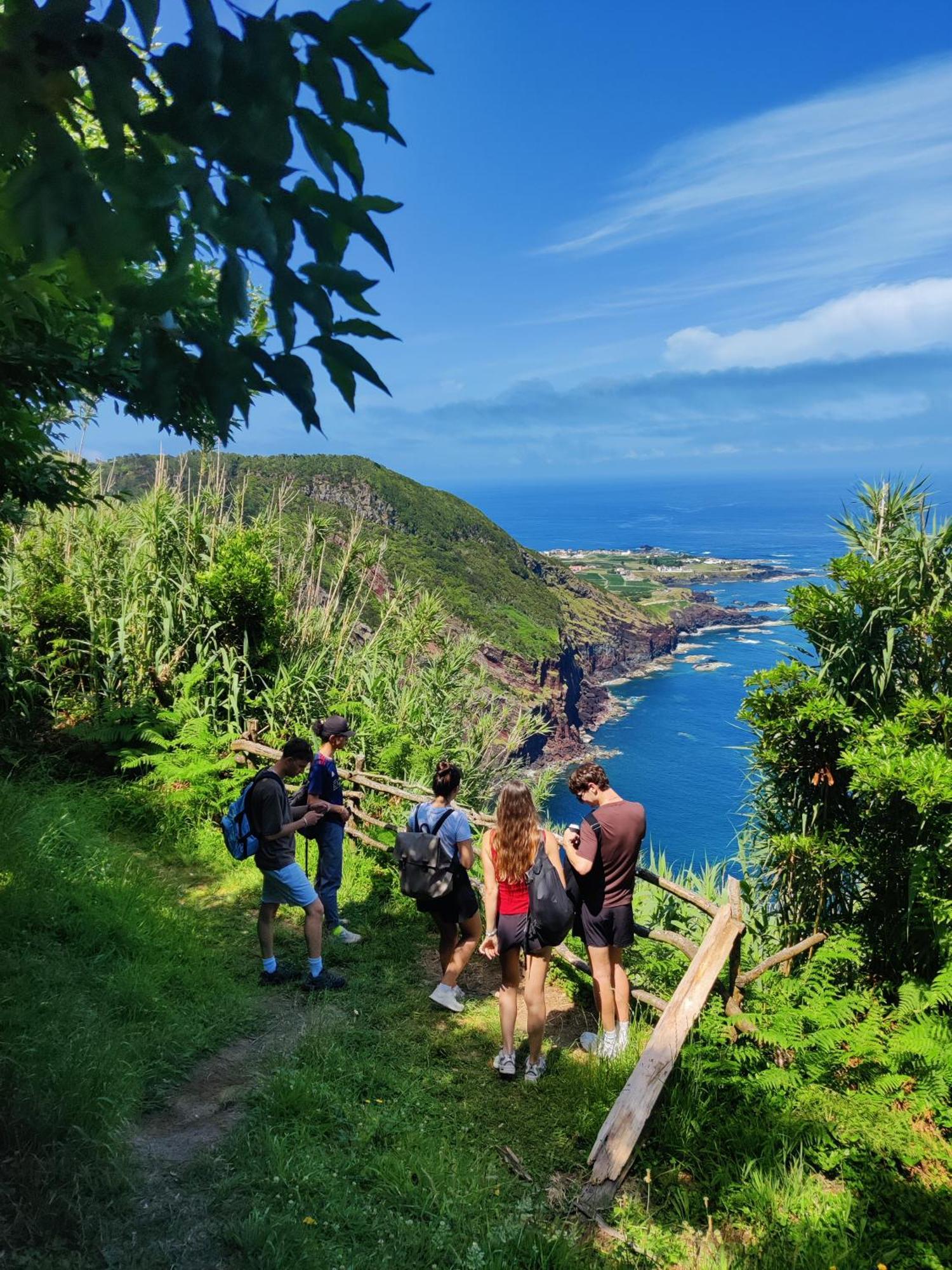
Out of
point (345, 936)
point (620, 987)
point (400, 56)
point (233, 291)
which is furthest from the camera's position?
point (345, 936)

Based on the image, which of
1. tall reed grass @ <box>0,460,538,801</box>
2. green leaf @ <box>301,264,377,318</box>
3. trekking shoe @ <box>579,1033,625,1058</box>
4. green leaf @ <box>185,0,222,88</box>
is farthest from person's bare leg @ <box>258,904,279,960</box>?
green leaf @ <box>185,0,222,88</box>

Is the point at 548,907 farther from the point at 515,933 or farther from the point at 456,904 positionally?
the point at 456,904

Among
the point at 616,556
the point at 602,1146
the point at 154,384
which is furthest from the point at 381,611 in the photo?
the point at 616,556

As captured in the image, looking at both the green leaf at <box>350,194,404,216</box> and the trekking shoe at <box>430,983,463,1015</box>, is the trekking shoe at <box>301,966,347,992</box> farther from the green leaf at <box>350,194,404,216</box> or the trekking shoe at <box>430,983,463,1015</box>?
the green leaf at <box>350,194,404,216</box>

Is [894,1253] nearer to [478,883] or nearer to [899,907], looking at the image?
[899,907]

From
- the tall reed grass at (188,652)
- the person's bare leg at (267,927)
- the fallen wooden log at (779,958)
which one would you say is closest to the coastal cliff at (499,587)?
the tall reed grass at (188,652)

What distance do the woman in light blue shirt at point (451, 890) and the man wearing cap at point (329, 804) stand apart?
81 cm

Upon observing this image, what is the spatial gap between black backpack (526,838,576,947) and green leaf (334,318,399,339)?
352cm

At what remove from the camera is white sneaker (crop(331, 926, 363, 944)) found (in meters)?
5.50

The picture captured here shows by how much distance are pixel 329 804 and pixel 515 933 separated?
1577 mm

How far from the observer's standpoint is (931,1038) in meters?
4.06

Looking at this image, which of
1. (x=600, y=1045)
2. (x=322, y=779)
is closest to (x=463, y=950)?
(x=600, y=1045)

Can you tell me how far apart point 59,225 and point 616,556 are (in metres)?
150

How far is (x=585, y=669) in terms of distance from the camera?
78.4 m
